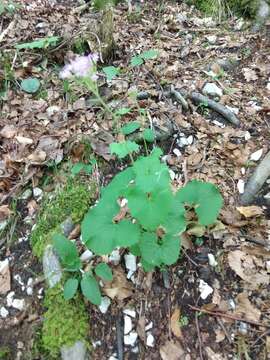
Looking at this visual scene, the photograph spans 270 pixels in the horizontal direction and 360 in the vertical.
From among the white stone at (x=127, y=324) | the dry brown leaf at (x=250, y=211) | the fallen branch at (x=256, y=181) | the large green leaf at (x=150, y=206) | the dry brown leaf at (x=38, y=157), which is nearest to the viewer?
the large green leaf at (x=150, y=206)

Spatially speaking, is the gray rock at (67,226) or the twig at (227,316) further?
the gray rock at (67,226)

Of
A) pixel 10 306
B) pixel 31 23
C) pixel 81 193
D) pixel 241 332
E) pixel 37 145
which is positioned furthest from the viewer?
pixel 31 23

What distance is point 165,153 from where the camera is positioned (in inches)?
98.1

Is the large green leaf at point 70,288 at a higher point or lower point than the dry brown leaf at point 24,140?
lower

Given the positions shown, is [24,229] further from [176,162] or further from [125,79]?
[125,79]

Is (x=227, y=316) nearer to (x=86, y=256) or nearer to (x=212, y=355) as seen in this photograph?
(x=212, y=355)

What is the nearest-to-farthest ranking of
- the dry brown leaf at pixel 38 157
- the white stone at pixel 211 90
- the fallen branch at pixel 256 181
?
the fallen branch at pixel 256 181
the dry brown leaf at pixel 38 157
the white stone at pixel 211 90

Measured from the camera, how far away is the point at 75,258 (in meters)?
1.97

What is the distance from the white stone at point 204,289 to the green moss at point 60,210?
2.34ft

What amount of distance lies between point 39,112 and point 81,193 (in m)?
0.82

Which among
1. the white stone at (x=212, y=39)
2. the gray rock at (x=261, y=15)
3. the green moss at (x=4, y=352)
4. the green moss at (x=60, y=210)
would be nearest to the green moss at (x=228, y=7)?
the gray rock at (x=261, y=15)

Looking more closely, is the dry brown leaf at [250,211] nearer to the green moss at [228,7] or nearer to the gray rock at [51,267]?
the gray rock at [51,267]

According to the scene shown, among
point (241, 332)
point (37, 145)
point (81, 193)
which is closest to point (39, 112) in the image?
point (37, 145)

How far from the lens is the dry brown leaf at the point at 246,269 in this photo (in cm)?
199
